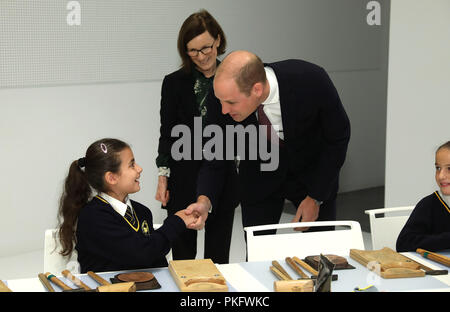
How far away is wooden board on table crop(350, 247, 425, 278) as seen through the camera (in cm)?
228

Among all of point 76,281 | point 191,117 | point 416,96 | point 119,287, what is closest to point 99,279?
point 76,281

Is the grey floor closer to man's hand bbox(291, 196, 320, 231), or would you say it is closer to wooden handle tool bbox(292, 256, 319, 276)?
man's hand bbox(291, 196, 320, 231)

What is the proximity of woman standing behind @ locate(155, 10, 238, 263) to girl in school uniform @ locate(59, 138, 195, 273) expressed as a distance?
0.82 m

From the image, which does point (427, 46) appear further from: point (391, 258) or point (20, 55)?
point (20, 55)

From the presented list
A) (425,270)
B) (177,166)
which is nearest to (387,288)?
(425,270)

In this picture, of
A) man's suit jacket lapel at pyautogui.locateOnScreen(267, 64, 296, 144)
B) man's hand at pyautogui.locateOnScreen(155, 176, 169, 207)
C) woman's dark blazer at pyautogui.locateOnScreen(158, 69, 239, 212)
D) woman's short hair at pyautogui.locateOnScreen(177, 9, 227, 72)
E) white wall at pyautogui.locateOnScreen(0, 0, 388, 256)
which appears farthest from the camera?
white wall at pyautogui.locateOnScreen(0, 0, 388, 256)

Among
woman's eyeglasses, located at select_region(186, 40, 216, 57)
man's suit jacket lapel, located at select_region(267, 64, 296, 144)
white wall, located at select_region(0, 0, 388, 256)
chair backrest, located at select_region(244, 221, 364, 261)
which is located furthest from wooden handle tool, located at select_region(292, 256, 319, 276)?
white wall, located at select_region(0, 0, 388, 256)

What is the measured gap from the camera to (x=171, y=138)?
3693 mm

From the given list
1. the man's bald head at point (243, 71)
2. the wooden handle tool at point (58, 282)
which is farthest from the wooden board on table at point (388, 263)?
the wooden handle tool at point (58, 282)

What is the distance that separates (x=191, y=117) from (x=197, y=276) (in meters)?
1.58

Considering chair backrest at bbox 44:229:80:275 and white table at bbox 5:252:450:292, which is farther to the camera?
chair backrest at bbox 44:229:80:275

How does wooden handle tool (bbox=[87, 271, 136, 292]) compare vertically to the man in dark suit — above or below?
below

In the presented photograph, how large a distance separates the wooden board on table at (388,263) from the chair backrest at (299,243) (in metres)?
0.26

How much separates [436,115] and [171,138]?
2006mm
